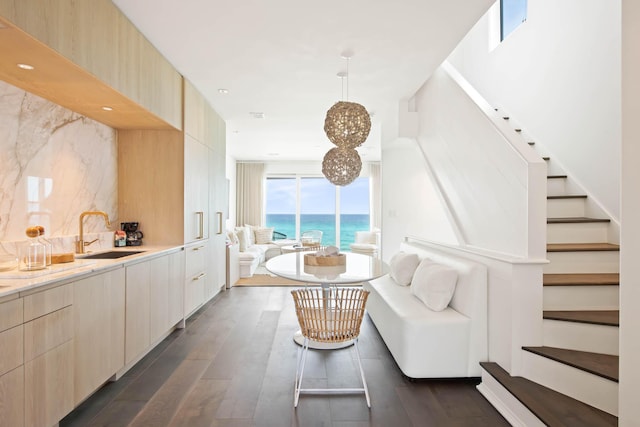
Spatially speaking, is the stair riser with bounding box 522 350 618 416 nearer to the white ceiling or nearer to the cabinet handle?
the white ceiling

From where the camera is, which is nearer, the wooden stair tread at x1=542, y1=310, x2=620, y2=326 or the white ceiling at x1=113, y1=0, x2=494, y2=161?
the wooden stair tread at x1=542, y1=310, x2=620, y2=326

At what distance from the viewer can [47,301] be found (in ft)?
5.72

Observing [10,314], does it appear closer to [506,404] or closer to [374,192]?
[506,404]

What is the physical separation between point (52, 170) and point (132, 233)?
99 centimetres

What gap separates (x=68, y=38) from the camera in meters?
1.89

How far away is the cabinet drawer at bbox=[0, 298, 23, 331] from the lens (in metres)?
1.48

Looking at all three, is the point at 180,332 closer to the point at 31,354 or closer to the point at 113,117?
the point at 31,354

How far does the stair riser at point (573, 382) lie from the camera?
1.76 m

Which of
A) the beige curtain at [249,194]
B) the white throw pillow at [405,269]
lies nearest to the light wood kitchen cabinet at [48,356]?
the white throw pillow at [405,269]

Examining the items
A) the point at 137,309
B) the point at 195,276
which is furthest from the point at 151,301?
Answer: the point at 195,276

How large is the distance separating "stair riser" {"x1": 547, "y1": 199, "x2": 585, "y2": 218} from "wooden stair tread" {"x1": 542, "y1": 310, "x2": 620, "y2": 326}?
1009 millimetres

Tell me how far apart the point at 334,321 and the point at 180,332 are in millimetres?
1989

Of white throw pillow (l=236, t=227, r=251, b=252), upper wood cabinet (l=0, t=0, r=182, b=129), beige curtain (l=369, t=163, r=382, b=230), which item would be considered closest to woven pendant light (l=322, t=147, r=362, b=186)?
upper wood cabinet (l=0, t=0, r=182, b=129)

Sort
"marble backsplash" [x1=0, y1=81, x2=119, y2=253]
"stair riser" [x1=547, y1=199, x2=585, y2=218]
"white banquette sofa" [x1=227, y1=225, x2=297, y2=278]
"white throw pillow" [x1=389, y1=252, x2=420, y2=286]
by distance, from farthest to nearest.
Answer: "white banquette sofa" [x1=227, y1=225, x2=297, y2=278] → "white throw pillow" [x1=389, y1=252, x2=420, y2=286] → "stair riser" [x1=547, y1=199, x2=585, y2=218] → "marble backsplash" [x1=0, y1=81, x2=119, y2=253]
